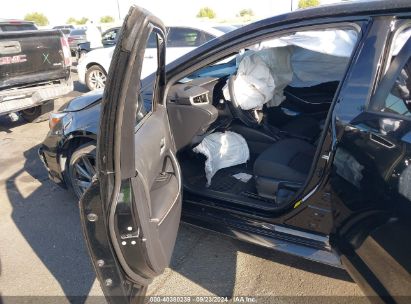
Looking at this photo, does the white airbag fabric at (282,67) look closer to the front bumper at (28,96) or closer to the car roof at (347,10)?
the car roof at (347,10)

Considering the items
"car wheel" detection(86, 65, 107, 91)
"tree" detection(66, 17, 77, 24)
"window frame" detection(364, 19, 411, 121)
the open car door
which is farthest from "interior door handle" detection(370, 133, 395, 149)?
"tree" detection(66, 17, 77, 24)

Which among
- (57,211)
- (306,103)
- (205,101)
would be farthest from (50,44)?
(306,103)

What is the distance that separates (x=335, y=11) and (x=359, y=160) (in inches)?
30.2

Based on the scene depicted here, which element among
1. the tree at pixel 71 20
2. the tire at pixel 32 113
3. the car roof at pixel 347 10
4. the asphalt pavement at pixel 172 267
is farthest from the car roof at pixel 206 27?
the tree at pixel 71 20

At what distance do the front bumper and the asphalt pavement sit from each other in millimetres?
1925

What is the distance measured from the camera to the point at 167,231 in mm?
1833

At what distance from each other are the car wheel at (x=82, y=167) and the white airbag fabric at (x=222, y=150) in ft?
2.65

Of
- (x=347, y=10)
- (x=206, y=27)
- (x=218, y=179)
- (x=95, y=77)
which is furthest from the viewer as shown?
(x=95, y=77)

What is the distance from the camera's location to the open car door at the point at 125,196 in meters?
1.37

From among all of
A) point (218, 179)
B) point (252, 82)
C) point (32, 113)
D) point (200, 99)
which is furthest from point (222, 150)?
point (32, 113)

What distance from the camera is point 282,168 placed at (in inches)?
95.9

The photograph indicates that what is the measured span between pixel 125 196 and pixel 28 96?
4.24m

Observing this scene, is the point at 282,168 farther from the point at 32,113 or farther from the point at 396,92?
the point at 32,113

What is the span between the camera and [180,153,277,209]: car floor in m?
2.39
